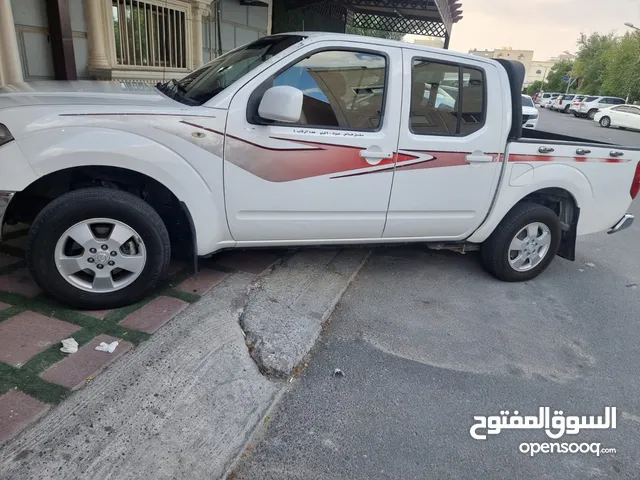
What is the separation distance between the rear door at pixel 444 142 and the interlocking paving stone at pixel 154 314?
5.67 ft

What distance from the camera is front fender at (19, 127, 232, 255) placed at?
2809mm

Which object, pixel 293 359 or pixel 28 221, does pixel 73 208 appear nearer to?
pixel 28 221

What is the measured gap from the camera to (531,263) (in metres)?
4.52

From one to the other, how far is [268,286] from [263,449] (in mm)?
1622

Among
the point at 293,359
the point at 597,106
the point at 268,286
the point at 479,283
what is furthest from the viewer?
the point at 597,106

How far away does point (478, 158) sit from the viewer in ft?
12.6

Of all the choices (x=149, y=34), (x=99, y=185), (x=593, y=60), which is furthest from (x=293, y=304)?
(x=593, y=60)

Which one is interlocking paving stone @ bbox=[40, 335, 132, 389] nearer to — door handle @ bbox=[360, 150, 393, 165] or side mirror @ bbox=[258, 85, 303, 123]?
side mirror @ bbox=[258, 85, 303, 123]

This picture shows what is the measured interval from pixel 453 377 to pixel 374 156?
63.5 inches

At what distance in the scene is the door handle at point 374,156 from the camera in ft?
11.5

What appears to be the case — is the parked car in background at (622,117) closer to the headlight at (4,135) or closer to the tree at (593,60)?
the tree at (593,60)

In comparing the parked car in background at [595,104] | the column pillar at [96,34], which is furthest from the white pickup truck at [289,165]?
the parked car in background at [595,104]

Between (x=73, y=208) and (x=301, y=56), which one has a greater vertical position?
(x=301, y=56)

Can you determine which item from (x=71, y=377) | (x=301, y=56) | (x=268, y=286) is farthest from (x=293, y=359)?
(x=301, y=56)
